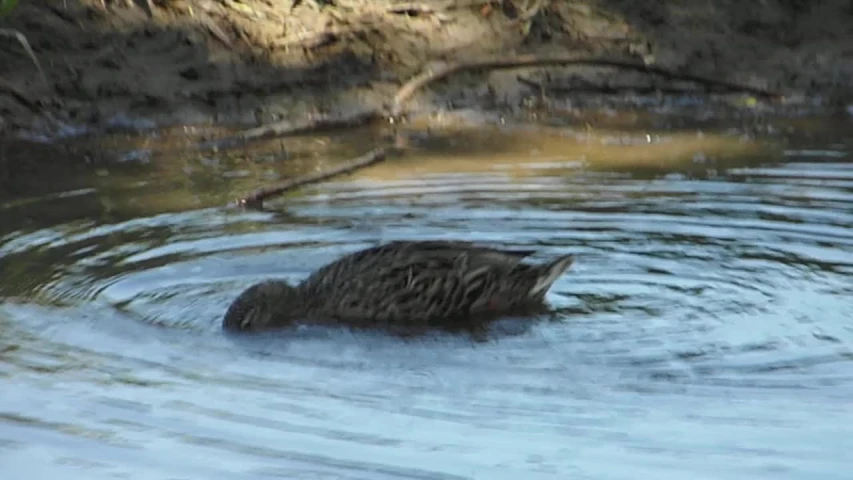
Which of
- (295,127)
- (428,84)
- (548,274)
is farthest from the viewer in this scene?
(428,84)

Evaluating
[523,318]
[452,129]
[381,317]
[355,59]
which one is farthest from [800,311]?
[355,59]

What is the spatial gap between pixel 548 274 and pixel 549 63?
215 inches

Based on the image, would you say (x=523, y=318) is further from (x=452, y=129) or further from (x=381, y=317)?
(x=452, y=129)

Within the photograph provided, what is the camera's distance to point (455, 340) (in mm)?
6859

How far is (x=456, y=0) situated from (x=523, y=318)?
6633mm

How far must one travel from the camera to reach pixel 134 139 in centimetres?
1147

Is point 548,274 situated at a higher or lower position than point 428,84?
lower

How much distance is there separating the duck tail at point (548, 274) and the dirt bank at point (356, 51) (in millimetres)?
5097

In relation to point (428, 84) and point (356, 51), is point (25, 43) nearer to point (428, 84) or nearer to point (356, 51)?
point (356, 51)

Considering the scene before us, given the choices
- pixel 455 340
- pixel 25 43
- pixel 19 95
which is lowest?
pixel 455 340

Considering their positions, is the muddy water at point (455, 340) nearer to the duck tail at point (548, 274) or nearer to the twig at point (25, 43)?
the duck tail at point (548, 274)

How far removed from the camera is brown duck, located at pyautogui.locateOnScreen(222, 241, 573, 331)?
721 centimetres

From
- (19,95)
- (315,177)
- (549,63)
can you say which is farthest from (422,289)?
(549,63)

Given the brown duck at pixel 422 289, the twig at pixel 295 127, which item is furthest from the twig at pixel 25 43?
the brown duck at pixel 422 289
